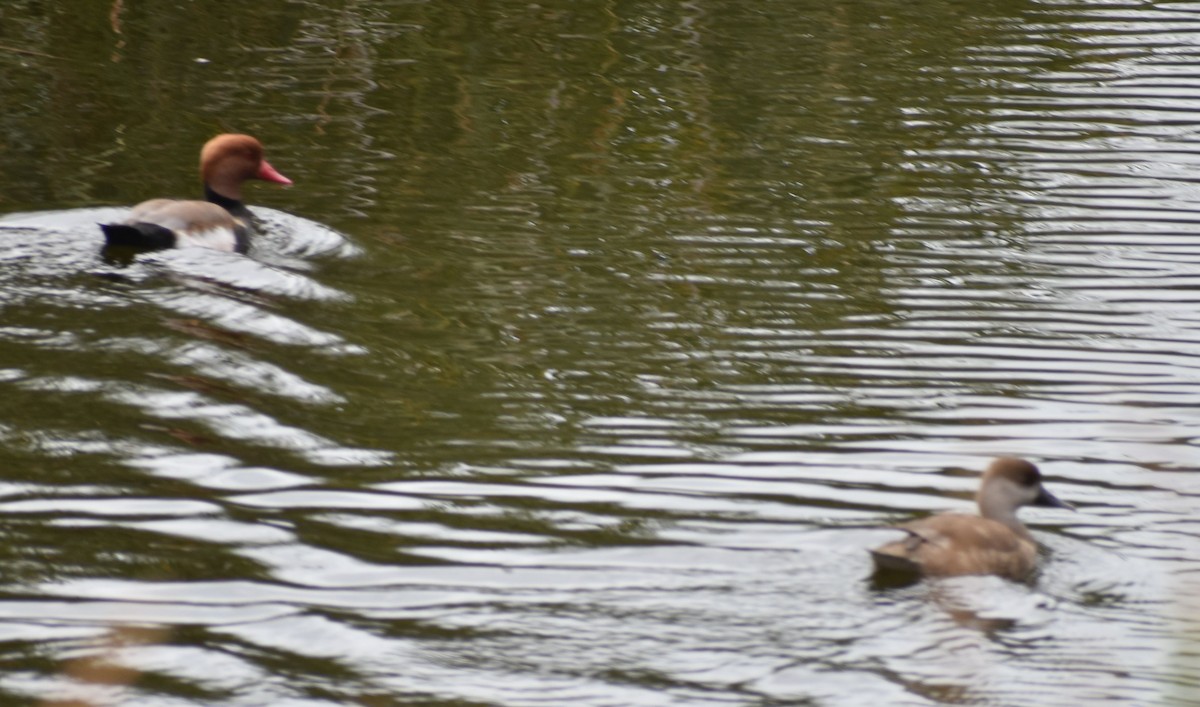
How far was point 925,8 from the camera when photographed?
1544 cm

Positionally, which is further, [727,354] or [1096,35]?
[1096,35]

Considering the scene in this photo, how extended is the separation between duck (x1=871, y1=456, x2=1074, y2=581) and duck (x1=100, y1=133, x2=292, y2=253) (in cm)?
473

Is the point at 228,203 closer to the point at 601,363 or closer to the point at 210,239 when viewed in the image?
the point at 210,239

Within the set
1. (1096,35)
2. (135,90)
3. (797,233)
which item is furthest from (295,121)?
(1096,35)

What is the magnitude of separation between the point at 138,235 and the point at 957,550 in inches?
198

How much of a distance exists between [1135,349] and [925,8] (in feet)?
24.8

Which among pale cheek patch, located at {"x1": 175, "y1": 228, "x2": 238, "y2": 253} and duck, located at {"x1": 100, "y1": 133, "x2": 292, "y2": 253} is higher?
duck, located at {"x1": 100, "y1": 133, "x2": 292, "y2": 253}

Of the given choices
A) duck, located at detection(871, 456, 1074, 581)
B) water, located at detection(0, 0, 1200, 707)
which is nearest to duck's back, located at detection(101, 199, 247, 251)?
water, located at detection(0, 0, 1200, 707)

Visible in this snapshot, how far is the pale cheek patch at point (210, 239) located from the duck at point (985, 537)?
4718mm

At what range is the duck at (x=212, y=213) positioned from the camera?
31.7ft

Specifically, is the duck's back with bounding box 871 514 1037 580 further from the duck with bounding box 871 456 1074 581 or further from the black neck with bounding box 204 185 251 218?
the black neck with bounding box 204 185 251 218

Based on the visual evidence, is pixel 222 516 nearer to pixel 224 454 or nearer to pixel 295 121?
pixel 224 454

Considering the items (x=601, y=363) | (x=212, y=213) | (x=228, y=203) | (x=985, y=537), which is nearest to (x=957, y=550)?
(x=985, y=537)

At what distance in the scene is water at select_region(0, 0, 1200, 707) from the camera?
545 centimetres
